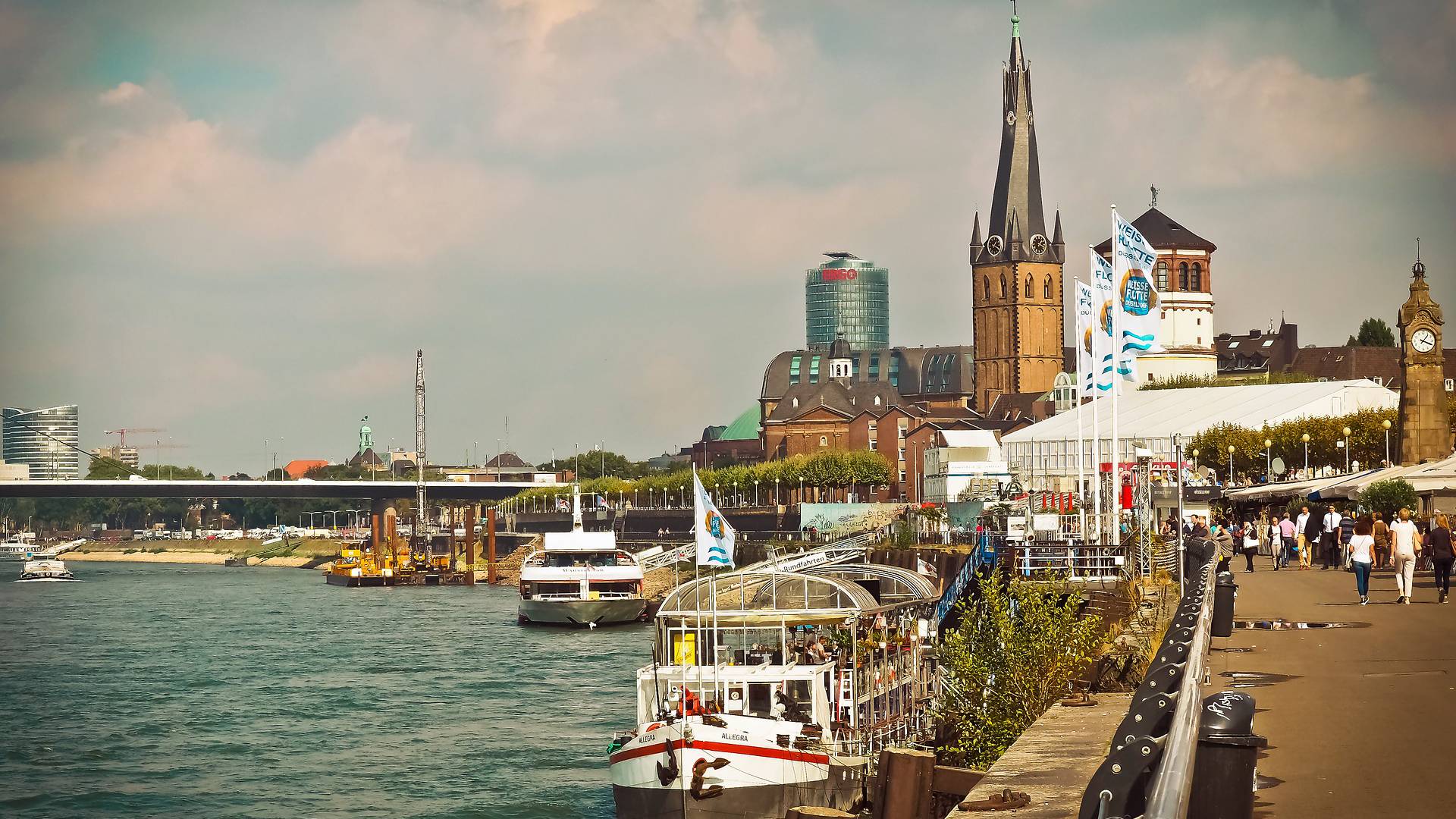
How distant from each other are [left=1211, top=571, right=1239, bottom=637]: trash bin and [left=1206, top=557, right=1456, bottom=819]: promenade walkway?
364 mm

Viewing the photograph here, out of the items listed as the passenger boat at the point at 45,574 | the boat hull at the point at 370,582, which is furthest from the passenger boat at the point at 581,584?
the passenger boat at the point at 45,574

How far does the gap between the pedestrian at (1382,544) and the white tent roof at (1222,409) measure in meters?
56.9

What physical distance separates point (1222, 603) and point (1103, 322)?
68.1 feet

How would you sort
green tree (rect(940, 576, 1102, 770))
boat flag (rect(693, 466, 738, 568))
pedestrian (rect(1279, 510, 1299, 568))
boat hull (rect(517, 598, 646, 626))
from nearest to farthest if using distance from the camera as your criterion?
green tree (rect(940, 576, 1102, 770)) → boat flag (rect(693, 466, 738, 568)) → pedestrian (rect(1279, 510, 1299, 568)) → boat hull (rect(517, 598, 646, 626))

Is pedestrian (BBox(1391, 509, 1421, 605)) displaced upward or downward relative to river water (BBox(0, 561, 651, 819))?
upward

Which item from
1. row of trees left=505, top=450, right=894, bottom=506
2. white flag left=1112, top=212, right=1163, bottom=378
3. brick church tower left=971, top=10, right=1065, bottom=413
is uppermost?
brick church tower left=971, top=10, right=1065, bottom=413

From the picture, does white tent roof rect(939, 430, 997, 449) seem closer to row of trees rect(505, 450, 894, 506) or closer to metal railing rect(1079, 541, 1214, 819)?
row of trees rect(505, 450, 894, 506)

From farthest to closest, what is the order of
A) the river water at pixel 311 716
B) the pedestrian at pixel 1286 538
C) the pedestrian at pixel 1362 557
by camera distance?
1. the pedestrian at pixel 1286 538
2. the river water at pixel 311 716
3. the pedestrian at pixel 1362 557

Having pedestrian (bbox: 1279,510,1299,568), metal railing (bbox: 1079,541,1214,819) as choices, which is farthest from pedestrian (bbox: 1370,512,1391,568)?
metal railing (bbox: 1079,541,1214,819)

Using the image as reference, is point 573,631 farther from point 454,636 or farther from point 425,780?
point 425,780

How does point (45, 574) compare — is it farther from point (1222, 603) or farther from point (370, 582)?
point (1222, 603)

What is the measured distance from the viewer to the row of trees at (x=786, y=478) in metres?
164

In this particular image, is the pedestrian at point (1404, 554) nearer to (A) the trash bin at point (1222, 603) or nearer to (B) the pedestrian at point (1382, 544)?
(A) the trash bin at point (1222, 603)

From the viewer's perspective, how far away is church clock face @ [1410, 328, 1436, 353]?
61.2 meters
